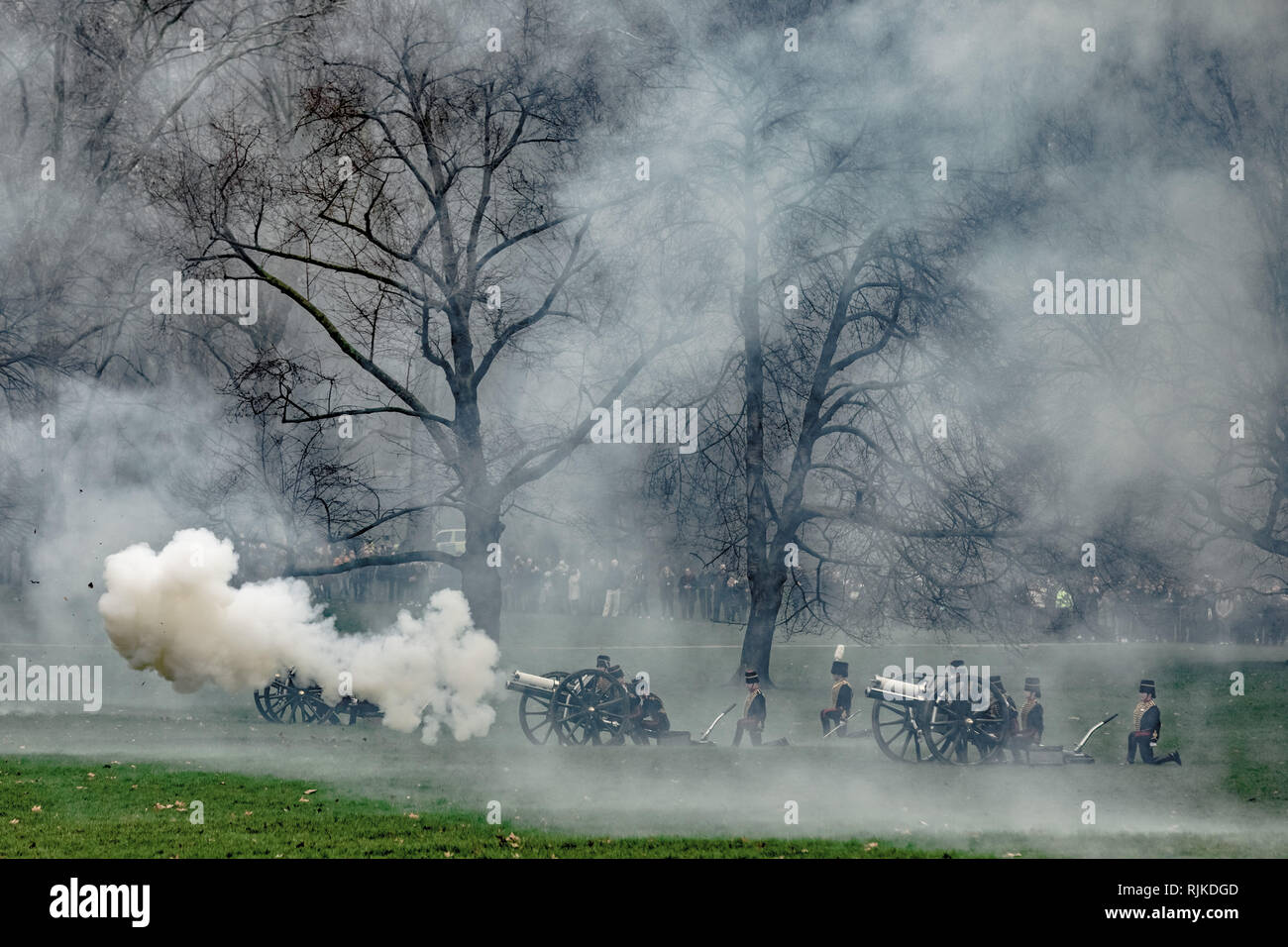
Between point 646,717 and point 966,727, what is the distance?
3622mm

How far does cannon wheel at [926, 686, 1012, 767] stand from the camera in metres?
15.7

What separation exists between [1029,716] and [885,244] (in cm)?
668

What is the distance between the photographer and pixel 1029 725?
1611 centimetres

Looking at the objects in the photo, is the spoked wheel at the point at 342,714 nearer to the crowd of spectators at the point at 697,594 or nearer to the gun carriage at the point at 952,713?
the crowd of spectators at the point at 697,594

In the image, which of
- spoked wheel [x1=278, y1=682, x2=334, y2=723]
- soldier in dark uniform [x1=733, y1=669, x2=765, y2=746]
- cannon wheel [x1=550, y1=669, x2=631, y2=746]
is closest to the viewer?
cannon wheel [x1=550, y1=669, x2=631, y2=746]

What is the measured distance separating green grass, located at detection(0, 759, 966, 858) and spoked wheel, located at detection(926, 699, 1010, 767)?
4.72 m

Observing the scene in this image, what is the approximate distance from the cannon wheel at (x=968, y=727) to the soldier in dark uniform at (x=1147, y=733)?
144 centimetres

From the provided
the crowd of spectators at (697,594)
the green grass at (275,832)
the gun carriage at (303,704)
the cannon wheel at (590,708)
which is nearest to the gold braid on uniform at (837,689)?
the cannon wheel at (590,708)

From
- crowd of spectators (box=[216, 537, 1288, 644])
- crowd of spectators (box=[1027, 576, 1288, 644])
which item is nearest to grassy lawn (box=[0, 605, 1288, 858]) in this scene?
crowd of spectators (box=[216, 537, 1288, 644])

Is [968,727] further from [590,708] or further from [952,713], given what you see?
[590,708]

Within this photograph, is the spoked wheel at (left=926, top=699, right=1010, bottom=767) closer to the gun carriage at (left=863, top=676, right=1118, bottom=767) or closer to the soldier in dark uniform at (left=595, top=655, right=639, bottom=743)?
the gun carriage at (left=863, top=676, right=1118, bottom=767)

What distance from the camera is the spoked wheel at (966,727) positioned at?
1566 centimetres
